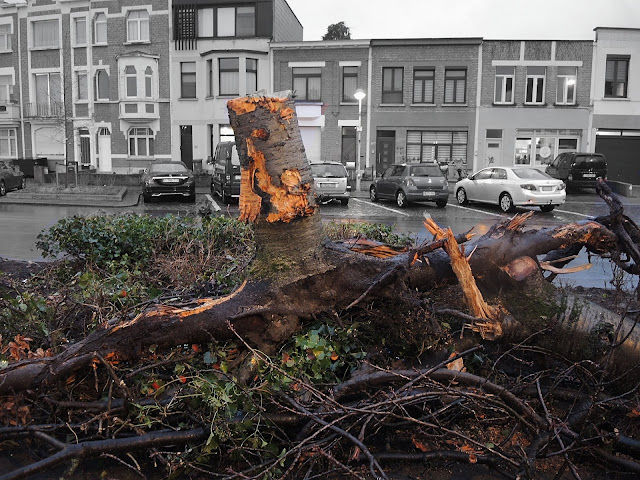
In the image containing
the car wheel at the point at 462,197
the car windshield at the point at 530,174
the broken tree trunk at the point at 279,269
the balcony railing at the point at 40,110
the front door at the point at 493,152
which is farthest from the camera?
the balcony railing at the point at 40,110

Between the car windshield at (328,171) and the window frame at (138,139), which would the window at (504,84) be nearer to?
the car windshield at (328,171)

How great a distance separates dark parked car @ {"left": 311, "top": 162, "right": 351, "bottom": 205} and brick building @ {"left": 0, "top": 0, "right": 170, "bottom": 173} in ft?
54.8

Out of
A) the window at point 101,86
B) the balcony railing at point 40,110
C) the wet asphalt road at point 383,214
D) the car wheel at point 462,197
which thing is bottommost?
the wet asphalt road at point 383,214

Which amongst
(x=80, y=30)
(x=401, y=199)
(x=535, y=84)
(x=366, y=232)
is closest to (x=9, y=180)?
(x=80, y=30)

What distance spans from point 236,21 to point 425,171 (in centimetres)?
1867

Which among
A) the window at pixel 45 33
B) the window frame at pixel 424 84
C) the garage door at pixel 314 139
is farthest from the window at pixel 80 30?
the window frame at pixel 424 84

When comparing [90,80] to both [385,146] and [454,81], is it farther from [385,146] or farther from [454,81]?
[454,81]

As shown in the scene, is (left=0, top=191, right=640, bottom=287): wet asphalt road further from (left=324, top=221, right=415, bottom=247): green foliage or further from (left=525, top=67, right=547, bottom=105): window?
(left=525, top=67, right=547, bottom=105): window

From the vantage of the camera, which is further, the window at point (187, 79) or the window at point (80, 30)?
the window at point (80, 30)

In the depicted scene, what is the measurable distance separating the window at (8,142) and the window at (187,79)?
1226 centimetres

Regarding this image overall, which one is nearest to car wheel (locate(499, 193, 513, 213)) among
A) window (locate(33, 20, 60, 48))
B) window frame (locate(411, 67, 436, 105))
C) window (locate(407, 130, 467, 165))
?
window (locate(407, 130, 467, 165))

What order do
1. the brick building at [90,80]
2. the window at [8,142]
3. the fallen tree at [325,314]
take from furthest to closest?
the window at [8,142] < the brick building at [90,80] < the fallen tree at [325,314]

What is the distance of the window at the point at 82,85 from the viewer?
37.2 meters

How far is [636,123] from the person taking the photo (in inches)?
1332
